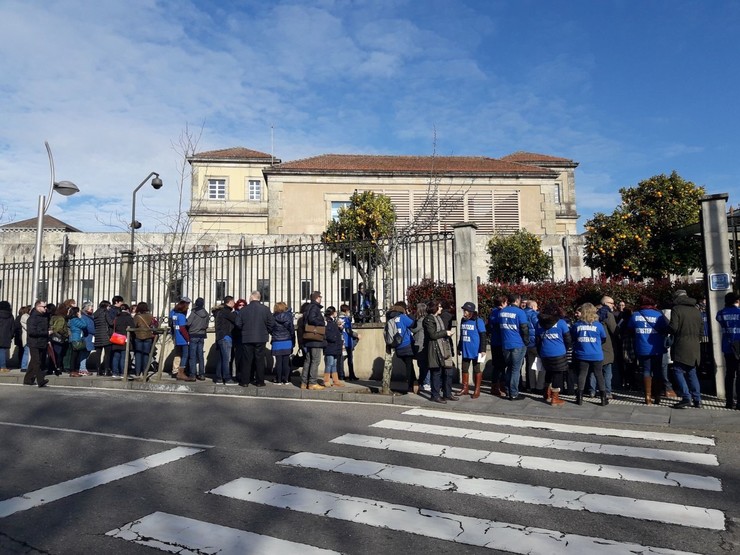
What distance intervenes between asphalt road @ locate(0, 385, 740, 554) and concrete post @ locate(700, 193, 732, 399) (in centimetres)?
267

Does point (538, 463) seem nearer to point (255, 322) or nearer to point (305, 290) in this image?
point (255, 322)

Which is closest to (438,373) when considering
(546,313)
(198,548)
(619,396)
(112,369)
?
(546,313)

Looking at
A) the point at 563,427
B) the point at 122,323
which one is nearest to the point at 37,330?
the point at 122,323

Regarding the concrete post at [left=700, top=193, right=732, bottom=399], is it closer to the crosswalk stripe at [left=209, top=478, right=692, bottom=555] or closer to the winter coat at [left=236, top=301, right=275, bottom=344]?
the crosswalk stripe at [left=209, top=478, right=692, bottom=555]

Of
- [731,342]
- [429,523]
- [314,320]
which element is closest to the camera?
[429,523]

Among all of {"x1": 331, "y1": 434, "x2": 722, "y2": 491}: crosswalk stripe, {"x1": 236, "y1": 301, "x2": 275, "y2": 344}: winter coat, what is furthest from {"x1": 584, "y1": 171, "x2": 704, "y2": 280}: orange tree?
{"x1": 331, "y1": 434, "x2": 722, "y2": 491}: crosswalk stripe

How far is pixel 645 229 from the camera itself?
19078mm

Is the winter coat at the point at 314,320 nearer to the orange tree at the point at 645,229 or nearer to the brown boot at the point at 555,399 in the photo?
the brown boot at the point at 555,399

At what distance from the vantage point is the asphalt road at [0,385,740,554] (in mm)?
3910

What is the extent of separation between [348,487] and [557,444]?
2.93 meters

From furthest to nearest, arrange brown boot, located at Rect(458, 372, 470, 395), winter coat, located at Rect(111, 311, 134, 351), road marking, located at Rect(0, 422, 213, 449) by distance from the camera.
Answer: winter coat, located at Rect(111, 311, 134, 351)
brown boot, located at Rect(458, 372, 470, 395)
road marking, located at Rect(0, 422, 213, 449)

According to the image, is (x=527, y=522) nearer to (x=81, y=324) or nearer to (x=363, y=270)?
(x=363, y=270)

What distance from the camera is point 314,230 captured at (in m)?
38.6

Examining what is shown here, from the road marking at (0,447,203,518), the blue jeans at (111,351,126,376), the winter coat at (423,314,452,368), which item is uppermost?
the winter coat at (423,314,452,368)
